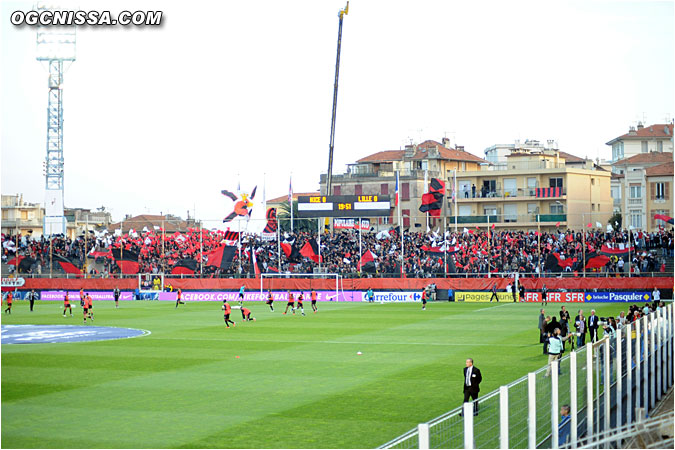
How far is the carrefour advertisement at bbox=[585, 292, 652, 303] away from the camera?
57.8 metres

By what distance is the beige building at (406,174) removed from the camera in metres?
108

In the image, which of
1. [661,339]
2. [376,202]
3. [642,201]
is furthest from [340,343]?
[642,201]

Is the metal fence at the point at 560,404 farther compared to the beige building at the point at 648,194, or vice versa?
the beige building at the point at 648,194

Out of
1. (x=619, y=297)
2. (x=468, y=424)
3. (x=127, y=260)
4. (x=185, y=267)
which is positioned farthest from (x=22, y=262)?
(x=468, y=424)

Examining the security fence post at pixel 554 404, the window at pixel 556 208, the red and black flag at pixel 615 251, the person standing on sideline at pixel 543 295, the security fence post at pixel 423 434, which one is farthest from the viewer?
the window at pixel 556 208

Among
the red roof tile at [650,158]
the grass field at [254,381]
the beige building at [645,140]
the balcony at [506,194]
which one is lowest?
the grass field at [254,381]

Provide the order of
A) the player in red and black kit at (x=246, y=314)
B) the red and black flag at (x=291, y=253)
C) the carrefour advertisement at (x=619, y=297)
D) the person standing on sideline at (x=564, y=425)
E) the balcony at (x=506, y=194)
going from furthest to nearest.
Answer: the balcony at (x=506, y=194) → the red and black flag at (x=291, y=253) → the carrefour advertisement at (x=619, y=297) → the player in red and black kit at (x=246, y=314) → the person standing on sideline at (x=564, y=425)

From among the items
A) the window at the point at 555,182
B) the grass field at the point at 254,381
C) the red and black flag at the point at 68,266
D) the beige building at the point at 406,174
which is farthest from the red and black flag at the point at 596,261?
the red and black flag at the point at 68,266

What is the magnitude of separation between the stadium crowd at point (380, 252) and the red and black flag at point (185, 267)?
166 millimetres

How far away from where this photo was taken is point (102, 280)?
2928 inches

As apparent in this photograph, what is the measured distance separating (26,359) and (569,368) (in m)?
22.8

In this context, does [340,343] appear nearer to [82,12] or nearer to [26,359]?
[26,359]

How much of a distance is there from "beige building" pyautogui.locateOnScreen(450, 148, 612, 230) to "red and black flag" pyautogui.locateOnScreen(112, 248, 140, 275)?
40.0 meters

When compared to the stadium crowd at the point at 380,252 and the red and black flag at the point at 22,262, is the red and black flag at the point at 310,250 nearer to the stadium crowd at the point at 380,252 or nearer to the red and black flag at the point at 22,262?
the stadium crowd at the point at 380,252
